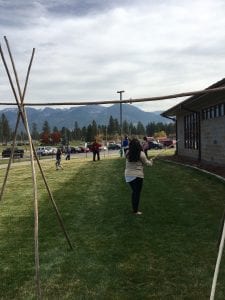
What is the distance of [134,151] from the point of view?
33.9ft

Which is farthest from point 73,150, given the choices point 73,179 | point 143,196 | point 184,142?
point 143,196

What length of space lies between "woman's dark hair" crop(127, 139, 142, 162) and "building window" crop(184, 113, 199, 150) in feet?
54.5

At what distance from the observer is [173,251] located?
743 centimetres

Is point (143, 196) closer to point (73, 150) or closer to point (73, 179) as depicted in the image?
point (73, 179)

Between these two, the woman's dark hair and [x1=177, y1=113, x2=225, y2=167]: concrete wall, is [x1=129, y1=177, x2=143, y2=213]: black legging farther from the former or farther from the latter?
[x1=177, y1=113, x2=225, y2=167]: concrete wall

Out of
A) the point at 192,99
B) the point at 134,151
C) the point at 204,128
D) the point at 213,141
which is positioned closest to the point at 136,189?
the point at 134,151

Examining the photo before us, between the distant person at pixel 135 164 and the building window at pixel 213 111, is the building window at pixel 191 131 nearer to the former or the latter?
the building window at pixel 213 111

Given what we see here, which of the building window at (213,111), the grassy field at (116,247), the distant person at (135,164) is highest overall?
the building window at (213,111)

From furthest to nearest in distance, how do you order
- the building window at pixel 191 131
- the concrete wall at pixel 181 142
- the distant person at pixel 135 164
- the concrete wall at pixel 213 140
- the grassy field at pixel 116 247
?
the concrete wall at pixel 181 142 → the building window at pixel 191 131 → the concrete wall at pixel 213 140 → the distant person at pixel 135 164 → the grassy field at pixel 116 247

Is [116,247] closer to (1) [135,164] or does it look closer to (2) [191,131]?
(1) [135,164]

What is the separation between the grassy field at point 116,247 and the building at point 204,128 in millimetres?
6838

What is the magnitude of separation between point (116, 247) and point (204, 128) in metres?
17.7

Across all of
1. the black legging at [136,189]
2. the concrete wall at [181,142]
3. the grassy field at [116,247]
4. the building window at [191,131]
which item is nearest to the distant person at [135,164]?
the black legging at [136,189]

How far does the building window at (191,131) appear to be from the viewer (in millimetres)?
26953
